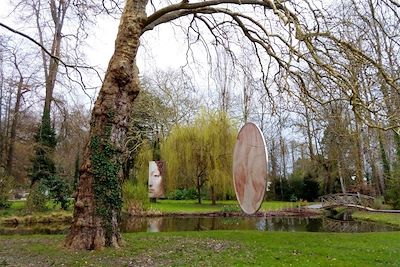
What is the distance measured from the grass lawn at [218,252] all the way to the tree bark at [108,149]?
0.53 meters

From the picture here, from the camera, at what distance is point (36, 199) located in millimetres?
20531

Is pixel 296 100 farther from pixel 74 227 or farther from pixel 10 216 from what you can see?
pixel 10 216

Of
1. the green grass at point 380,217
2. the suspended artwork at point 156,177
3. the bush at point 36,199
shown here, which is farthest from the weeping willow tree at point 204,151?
the bush at point 36,199

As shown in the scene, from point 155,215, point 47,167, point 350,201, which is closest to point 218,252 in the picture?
point 155,215

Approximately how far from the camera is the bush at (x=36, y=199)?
66.6 feet

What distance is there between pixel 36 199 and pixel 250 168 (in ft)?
52.7

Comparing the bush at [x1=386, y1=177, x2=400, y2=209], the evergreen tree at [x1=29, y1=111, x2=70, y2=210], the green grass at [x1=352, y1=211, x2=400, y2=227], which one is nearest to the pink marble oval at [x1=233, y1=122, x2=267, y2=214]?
the green grass at [x1=352, y1=211, x2=400, y2=227]

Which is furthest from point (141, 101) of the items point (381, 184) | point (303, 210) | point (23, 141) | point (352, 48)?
point (352, 48)

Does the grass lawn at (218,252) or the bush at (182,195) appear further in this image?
the bush at (182,195)

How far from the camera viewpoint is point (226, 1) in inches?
425

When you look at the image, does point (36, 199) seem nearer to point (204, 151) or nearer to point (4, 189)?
point (4, 189)

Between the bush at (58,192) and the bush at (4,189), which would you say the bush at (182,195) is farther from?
the bush at (4,189)

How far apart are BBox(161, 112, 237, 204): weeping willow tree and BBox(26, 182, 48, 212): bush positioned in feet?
36.4

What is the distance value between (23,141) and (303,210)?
21746 millimetres
